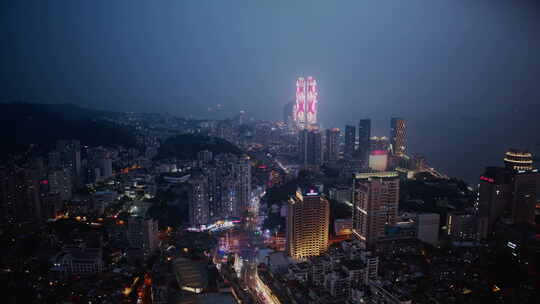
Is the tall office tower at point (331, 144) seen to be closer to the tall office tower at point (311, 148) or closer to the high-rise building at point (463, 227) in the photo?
the tall office tower at point (311, 148)

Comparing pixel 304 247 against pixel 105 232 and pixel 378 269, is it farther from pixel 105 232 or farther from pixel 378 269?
pixel 105 232

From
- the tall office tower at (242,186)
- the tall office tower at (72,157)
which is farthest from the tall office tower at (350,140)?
the tall office tower at (72,157)

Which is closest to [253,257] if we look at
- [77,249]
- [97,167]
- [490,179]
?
[77,249]

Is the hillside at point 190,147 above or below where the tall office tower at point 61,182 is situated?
above

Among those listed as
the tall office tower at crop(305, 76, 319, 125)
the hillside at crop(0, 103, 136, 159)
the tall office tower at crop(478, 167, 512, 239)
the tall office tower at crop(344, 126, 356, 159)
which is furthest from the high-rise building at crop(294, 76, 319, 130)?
the tall office tower at crop(478, 167, 512, 239)

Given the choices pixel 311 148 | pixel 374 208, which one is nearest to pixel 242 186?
pixel 374 208

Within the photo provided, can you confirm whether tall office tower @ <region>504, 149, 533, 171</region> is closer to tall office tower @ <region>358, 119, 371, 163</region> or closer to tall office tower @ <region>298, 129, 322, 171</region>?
tall office tower @ <region>358, 119, 371, 163</region>

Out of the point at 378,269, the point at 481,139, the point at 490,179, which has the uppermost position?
the point at 481,139
